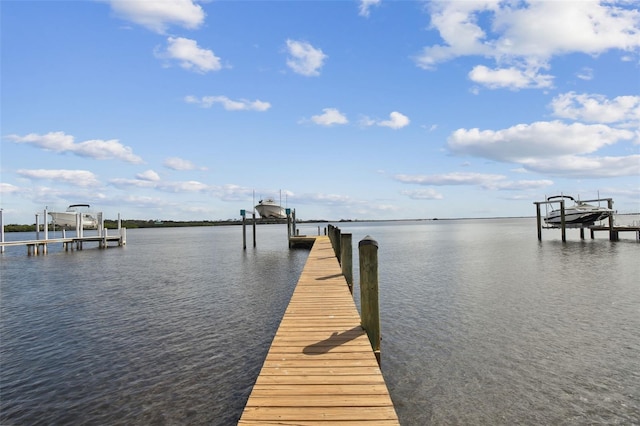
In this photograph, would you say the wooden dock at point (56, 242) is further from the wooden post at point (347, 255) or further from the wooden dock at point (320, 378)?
the wooden dock at point (320, 378)

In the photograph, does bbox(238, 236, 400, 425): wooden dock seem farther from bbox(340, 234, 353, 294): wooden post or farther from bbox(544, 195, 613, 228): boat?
bbox(544, 195, 613, 228): boat

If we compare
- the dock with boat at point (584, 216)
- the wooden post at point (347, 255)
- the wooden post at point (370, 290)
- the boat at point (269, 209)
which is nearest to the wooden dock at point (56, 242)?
the boat at point (269, 209)

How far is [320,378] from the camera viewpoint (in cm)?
498

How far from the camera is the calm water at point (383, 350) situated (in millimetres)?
6598

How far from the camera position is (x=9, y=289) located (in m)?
19.2

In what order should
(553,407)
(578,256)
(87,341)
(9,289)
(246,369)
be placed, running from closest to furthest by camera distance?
(553,407)
(246,369)
(87,341)
(9,289)
(578,256)

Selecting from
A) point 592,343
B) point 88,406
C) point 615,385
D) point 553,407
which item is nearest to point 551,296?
point 592,343

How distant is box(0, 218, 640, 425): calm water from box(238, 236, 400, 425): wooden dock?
1.41 meters

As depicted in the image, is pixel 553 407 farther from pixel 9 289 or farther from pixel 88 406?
pixel 9 289

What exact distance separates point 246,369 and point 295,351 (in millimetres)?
2662

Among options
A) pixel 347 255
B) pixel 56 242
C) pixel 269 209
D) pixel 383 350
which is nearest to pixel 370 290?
pixel 383 350

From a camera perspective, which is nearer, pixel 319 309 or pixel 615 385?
pixel 615 385

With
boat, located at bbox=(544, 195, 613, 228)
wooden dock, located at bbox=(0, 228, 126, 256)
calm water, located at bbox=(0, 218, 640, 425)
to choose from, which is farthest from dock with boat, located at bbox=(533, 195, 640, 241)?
wooden dock, located at bbox=(0, 228, 126, 256)

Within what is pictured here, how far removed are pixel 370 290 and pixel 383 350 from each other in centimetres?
263
